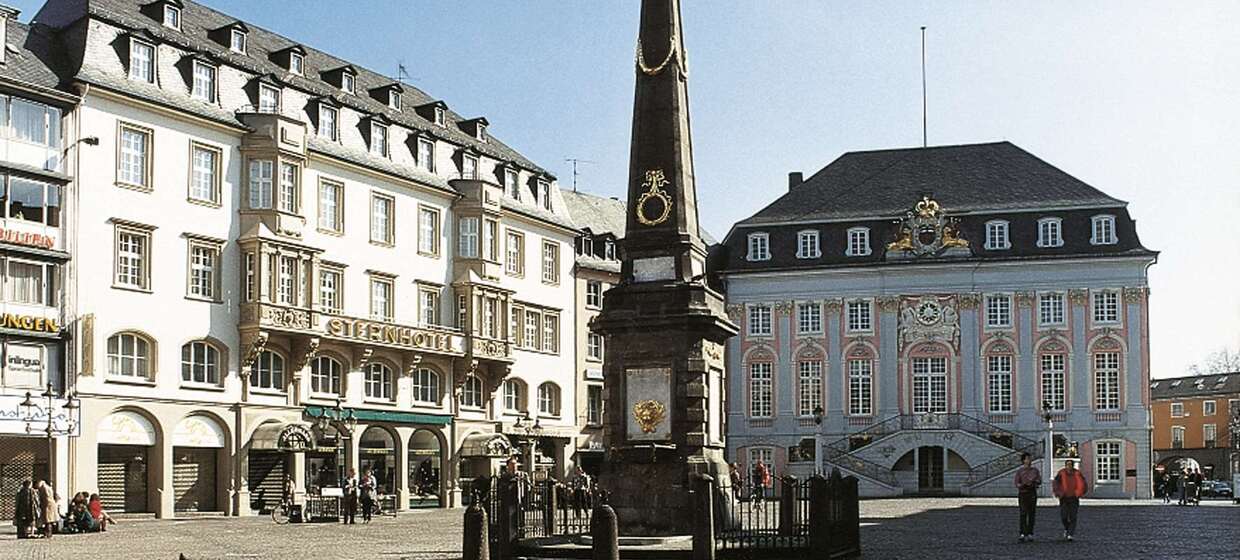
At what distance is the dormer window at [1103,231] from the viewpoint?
6656 centimetres

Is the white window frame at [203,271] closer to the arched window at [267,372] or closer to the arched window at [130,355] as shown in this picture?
the arched window at [130,355]

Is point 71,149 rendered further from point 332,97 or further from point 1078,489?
point 1078,489

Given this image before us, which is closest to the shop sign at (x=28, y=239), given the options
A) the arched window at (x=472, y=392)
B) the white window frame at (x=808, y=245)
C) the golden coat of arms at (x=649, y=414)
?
the arched window at (x=472, y=392)

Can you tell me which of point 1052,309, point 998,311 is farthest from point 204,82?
point 1052,309

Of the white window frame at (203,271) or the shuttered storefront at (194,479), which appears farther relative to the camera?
the white window frame at (203,271)

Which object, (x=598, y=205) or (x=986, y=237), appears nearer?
(x=986, y=237)

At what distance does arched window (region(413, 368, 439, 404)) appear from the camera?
5316 centimetres

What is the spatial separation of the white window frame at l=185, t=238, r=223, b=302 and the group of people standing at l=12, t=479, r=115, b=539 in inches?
361

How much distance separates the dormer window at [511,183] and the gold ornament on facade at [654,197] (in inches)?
1340

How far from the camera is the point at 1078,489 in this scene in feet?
85.4

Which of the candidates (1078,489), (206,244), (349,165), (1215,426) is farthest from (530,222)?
(1215,426)

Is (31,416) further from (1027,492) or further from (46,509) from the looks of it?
(1027,492)

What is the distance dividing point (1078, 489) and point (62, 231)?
26.1 metres

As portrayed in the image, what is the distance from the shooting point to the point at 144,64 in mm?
43156
